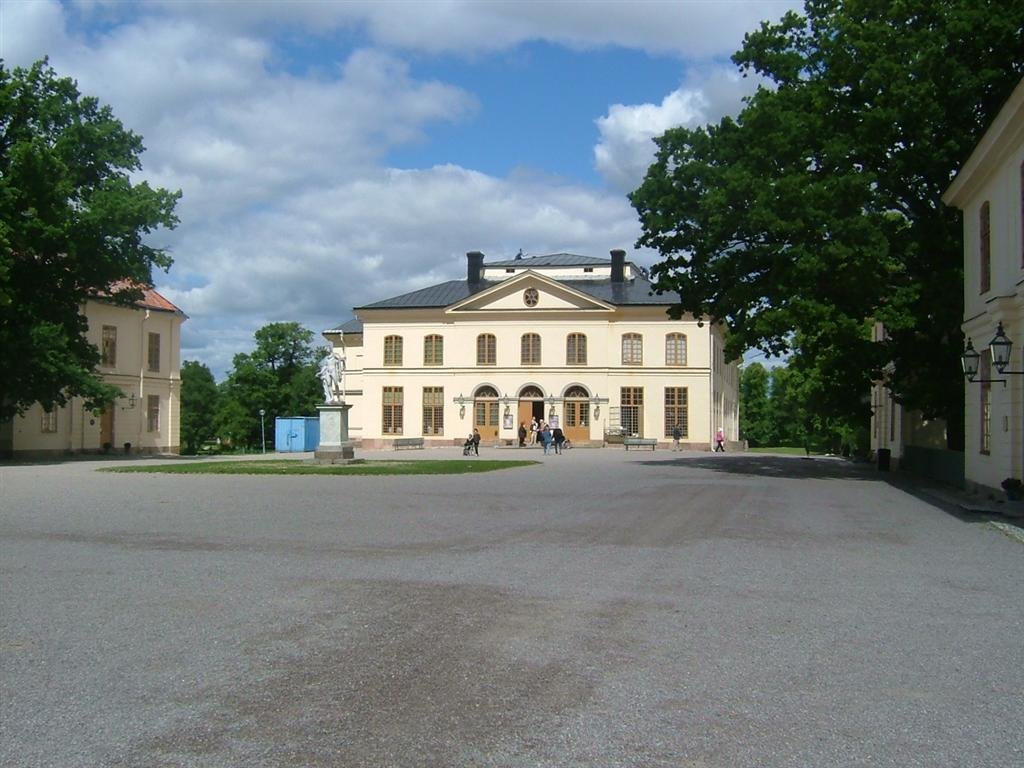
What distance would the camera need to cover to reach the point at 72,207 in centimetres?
3928

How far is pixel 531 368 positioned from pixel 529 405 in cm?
232

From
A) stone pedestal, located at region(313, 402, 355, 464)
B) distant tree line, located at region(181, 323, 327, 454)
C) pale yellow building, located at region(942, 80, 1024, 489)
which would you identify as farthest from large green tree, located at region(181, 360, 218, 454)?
pale yellow building, located at region(942, 80, 1024, 489)

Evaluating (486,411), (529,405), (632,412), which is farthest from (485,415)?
(632,412)

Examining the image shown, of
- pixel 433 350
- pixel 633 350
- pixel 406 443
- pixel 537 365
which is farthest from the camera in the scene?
pixel 433 350

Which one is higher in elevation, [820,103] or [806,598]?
[820,103]

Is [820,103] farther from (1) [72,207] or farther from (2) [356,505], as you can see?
(1) [72,207]

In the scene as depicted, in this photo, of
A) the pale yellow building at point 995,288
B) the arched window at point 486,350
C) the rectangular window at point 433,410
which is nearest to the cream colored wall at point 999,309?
the pale yellow building at point 995,288

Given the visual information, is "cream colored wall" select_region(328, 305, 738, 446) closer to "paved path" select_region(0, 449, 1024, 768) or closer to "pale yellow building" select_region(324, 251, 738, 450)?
"pale yellow building" select_region(324, 251, 738, 450)

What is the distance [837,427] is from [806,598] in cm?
5533

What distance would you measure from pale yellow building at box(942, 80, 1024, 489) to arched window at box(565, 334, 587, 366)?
39156 mm

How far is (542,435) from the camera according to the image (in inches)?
2133

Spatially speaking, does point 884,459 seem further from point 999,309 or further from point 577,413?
point 577,413

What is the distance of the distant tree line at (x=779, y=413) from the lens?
66.3 m

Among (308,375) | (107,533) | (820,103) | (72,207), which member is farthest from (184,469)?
(308,375)
